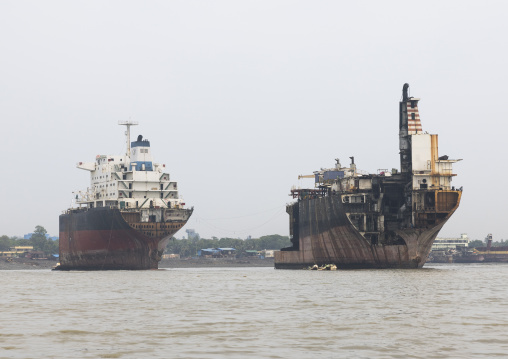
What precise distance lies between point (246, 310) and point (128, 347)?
11734mm

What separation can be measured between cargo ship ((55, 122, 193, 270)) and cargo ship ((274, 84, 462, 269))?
2441 cm

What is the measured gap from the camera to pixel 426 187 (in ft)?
258

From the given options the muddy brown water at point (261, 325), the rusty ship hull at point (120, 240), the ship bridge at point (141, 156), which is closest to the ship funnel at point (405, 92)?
the rusty ship hull at point (120, 240)

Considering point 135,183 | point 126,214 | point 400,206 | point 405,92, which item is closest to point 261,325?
point 400,206

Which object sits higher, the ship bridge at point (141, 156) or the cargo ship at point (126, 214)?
the ship bridge at point (141, 156)

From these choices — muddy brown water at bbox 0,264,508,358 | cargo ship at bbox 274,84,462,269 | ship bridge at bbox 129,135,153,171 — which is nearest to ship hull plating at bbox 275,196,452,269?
cargo ship at bbox 274,84,462,269

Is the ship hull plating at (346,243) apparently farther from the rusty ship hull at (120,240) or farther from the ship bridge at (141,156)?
the ship bridge at (141,156)

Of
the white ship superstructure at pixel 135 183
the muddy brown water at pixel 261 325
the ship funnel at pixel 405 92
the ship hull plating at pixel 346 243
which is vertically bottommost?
the muddy brown water at pixel 261 325

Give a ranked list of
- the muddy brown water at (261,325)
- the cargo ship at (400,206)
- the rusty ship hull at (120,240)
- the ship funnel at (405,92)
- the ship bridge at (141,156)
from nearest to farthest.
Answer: the muddy brown water at (261,325), the cargo ship at (400,206), the ship funnel at (405,92), the rusty ship hull at (120,240), the ship bridge at (141,156)

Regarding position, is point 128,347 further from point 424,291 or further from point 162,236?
point 162,236

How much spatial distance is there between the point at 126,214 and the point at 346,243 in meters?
29.6

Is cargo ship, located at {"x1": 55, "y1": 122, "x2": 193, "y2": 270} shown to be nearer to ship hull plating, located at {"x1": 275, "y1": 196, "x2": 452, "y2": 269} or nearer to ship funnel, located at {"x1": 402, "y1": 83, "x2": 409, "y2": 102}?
ship hull plating, located at {"x1": 275, "y1": 196, "x2": 452, "y2": 269}

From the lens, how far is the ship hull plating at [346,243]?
79.1 meters

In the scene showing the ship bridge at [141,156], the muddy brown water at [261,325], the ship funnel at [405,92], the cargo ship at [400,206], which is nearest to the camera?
the muddy brown water at [261,325]
